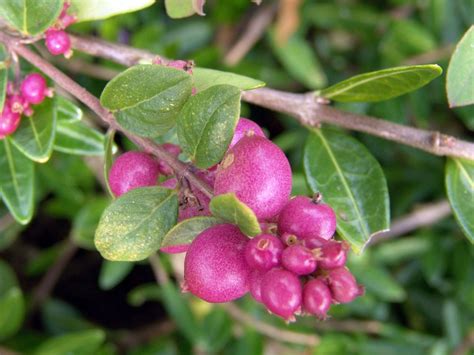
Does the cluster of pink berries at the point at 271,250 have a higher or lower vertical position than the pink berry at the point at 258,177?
lower

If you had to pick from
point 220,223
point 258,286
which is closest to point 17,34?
point 220,223

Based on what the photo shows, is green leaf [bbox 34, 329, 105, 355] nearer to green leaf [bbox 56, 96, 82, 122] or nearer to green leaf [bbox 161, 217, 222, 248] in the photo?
green leaf [bbox 56, 96, 82, 122]

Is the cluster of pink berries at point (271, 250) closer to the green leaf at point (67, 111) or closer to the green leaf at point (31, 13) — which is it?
the green leaf at point (31, 13)

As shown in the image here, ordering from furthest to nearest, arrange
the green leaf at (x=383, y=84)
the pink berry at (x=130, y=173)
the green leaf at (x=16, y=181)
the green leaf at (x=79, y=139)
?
the green leaf at (x=79, y=139) < the green leaf at (x=16, y=181) < the green leaf at (x=383, y=84) < the pink berry at (x=130, y=173)

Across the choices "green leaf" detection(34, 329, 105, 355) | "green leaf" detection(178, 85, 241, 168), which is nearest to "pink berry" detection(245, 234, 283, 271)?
"green leaf" detection(178, 85, 241, 168)

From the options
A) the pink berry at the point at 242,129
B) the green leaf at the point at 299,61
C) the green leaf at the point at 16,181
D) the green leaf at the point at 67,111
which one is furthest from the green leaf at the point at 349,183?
the green leaf at the point at 299,61

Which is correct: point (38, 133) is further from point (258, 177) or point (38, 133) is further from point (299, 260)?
point (299, 260)
